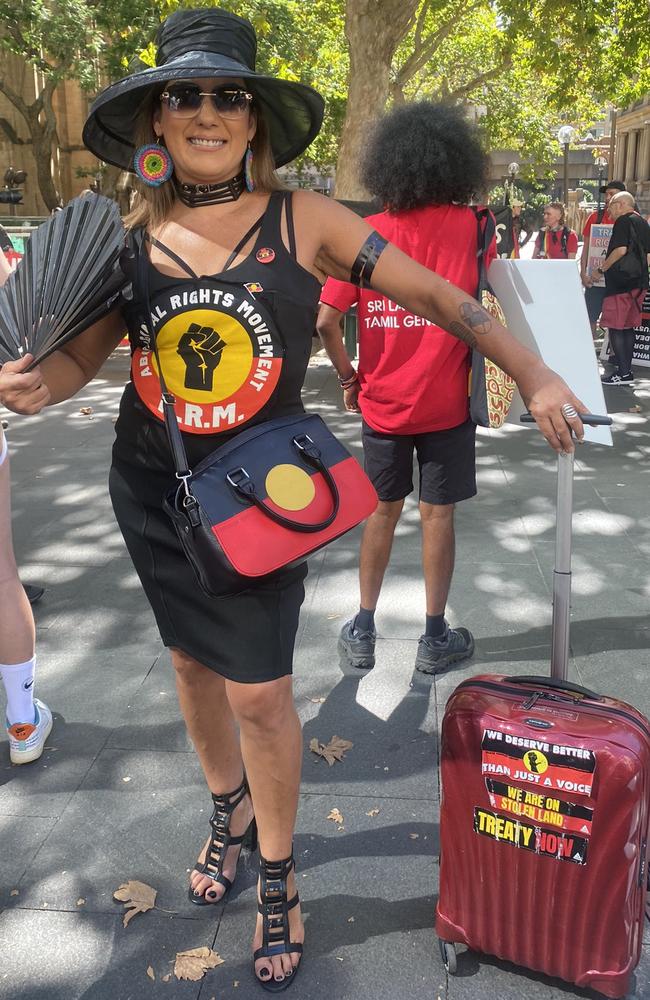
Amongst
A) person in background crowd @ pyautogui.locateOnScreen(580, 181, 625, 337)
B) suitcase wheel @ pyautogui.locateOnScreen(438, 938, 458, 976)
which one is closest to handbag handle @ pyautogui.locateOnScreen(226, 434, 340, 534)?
suitcase wheel @ pyautogui.locateOnScreen(438, 938, 458, 976)

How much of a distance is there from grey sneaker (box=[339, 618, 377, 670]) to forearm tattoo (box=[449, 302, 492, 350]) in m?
1.86

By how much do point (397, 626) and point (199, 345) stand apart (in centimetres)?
228

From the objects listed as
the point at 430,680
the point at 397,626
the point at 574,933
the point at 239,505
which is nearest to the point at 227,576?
the point at 239,505

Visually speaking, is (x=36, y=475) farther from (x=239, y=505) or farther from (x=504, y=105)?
(x=504, y=105)

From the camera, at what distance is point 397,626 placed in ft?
13.1

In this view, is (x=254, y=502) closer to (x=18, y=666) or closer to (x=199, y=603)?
(x=199, y=603)

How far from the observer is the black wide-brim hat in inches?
77.0

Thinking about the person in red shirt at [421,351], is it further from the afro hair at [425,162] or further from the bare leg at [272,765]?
the bare leg at [272,765]

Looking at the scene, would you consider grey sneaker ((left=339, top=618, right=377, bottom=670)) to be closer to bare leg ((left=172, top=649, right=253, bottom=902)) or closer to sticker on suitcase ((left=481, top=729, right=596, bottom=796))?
bare leg ((left=172, top=649, right=253, bottom=902))

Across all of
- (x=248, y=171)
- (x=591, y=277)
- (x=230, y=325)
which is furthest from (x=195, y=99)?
(x=591, y=277)

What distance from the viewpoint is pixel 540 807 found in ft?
6.35

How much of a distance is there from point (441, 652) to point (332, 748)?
726 millimetres

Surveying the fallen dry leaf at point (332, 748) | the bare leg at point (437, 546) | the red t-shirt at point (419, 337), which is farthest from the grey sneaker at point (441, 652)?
the red t-shirt at point (419, 337)

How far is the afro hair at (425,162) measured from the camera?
3.16 meters
